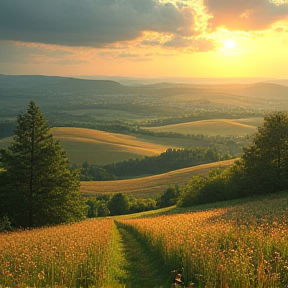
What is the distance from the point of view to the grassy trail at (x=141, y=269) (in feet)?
38.8

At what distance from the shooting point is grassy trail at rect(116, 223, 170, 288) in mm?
11840

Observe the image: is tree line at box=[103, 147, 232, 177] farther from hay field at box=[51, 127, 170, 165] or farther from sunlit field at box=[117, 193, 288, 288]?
sunlit field at box=[117, 193, 288, 288]

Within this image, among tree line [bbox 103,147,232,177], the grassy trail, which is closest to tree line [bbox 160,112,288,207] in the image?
the grassy trail

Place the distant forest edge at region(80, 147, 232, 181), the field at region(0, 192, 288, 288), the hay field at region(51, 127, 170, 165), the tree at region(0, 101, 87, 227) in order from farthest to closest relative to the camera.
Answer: the hay field at region(51, 127, 170, 165), the distant forest edge at region(80, 147, 232, 181), the tree at region(0, 101, 87, 227), the field at region(0, 192, 288, 288)

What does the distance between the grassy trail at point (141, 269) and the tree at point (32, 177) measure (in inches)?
644

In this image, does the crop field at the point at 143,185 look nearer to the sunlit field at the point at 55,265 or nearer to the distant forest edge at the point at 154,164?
the distant forest edge at the point at 154,164

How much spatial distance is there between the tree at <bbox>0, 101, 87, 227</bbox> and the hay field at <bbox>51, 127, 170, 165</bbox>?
348ft

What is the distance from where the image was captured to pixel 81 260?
12.7 meters

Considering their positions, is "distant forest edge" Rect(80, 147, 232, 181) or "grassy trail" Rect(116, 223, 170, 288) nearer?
"grassy trail" Rect(116, 223, 170, 288)

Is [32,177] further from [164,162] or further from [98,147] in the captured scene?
[98,147]

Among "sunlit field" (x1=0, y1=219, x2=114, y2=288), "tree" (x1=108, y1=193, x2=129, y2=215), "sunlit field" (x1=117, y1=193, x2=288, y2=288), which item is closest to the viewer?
"sunlit field" (x1=117, y1=193, x2=288, y2=288)

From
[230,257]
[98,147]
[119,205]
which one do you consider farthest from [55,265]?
[98,147]

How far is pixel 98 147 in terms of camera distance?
532 feet

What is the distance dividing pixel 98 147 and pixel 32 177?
129 metres
